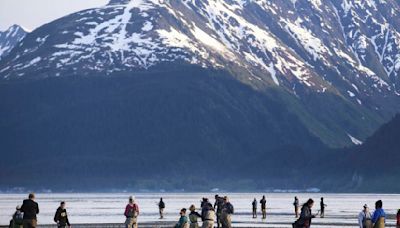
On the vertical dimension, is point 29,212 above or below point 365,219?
below

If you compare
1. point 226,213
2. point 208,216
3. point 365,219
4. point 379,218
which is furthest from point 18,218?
point 379,218

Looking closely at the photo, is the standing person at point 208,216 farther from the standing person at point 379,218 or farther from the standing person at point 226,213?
the standing person at point 379,218

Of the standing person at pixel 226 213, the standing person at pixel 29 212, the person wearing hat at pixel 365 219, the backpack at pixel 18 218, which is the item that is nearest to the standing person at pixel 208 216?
the standing person at pixel 226 213

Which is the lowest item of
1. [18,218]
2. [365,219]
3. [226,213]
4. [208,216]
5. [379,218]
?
[379,218]

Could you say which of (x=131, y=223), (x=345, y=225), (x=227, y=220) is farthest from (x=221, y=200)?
(x=345, y=225)

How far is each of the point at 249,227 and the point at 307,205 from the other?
39716 millimetres

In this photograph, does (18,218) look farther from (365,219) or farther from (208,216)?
(365,219)

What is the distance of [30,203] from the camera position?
67.7 m

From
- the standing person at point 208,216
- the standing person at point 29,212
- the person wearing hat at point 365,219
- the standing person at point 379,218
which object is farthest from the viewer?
the standing person at point 208,216

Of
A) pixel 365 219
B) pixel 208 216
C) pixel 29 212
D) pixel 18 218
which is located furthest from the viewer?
pixel 208 216

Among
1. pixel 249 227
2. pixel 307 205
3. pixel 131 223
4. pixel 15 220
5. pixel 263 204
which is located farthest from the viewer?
pixel 263 204

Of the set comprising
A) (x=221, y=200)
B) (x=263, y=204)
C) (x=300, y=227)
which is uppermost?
(x=263, y=204)

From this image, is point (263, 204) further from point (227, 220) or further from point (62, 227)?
point (62, 227)

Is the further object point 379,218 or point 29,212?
point 29,212
